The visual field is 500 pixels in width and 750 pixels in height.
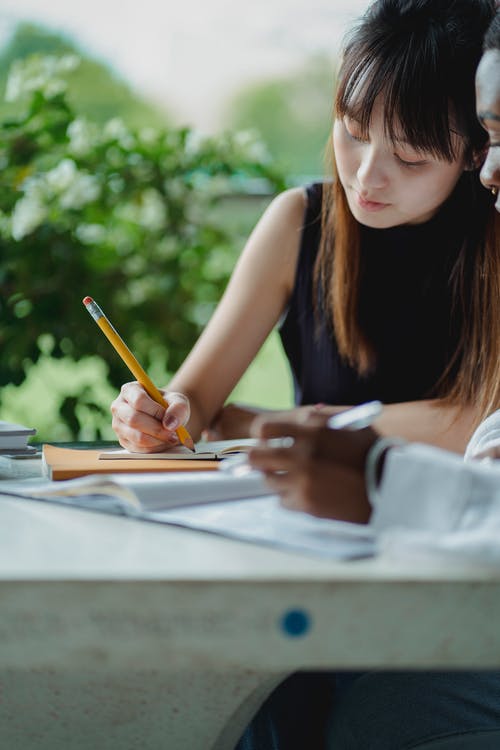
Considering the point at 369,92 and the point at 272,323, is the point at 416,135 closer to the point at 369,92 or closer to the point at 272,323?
the point at 369,92

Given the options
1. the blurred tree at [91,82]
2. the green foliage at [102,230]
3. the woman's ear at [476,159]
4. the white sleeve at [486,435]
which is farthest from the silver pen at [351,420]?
the blurred tree at [91,82]

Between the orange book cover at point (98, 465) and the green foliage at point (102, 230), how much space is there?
1241mm

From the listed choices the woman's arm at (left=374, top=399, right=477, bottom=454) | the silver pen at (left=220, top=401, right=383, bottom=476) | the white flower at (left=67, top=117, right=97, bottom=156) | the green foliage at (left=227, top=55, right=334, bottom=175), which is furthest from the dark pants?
the green foliage at (left=227, top=55, right=334, bottom=175)

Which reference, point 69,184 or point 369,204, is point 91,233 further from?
point 369,204

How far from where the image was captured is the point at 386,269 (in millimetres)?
1600

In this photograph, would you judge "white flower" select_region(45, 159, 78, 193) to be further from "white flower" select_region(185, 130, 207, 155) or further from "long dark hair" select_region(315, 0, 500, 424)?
"long dark hair" select_region(315, 0, 500, 424)

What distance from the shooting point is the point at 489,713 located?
0.89 metres

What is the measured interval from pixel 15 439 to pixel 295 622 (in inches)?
24.2

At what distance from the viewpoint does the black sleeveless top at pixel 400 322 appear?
5.13 feet

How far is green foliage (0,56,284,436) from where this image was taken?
7.32ft

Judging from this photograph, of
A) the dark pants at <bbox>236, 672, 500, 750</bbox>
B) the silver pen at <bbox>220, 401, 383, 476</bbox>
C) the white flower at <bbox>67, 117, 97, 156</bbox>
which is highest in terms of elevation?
the white flower at <bbox>67, 117, 97, 156</bbox>

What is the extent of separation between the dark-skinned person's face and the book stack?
1.81 feet

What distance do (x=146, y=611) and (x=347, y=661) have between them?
0.39 feet

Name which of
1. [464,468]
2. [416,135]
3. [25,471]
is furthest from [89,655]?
[416,135]
